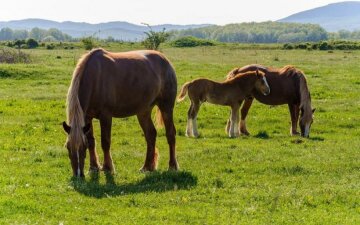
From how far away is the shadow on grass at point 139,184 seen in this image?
9219 mm

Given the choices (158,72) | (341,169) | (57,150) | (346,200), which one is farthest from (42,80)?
(346,200)

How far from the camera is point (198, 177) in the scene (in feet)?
34.8

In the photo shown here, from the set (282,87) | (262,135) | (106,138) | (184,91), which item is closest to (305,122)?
(262,135)

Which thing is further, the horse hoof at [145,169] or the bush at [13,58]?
the bush at [13,58]

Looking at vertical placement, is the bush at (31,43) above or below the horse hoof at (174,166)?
above

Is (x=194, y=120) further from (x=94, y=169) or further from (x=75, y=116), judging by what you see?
(x=75, y=116)

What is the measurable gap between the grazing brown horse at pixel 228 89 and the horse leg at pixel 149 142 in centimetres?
503

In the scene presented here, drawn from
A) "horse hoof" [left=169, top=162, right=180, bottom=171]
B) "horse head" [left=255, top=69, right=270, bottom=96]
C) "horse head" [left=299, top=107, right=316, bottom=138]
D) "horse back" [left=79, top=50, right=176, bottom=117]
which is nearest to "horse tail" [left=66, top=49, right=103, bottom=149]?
"horse back" [left=79, top=50, right=176, bottom=117]

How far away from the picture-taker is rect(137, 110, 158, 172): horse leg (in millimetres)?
Answer: 11477

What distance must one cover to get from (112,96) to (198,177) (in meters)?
2.40

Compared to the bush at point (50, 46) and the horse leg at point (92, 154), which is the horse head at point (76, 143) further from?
the bush at point (50, 46)

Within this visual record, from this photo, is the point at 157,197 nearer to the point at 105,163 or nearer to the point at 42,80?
the point at 105,163

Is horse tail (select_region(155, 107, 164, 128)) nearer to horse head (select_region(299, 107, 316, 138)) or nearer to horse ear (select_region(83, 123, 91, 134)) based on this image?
horse ear (select_region(83, 123, 91, 134))

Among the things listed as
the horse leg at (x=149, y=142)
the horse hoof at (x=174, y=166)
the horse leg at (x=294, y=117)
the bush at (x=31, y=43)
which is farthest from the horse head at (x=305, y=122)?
the bush at (x=31, y=43)
